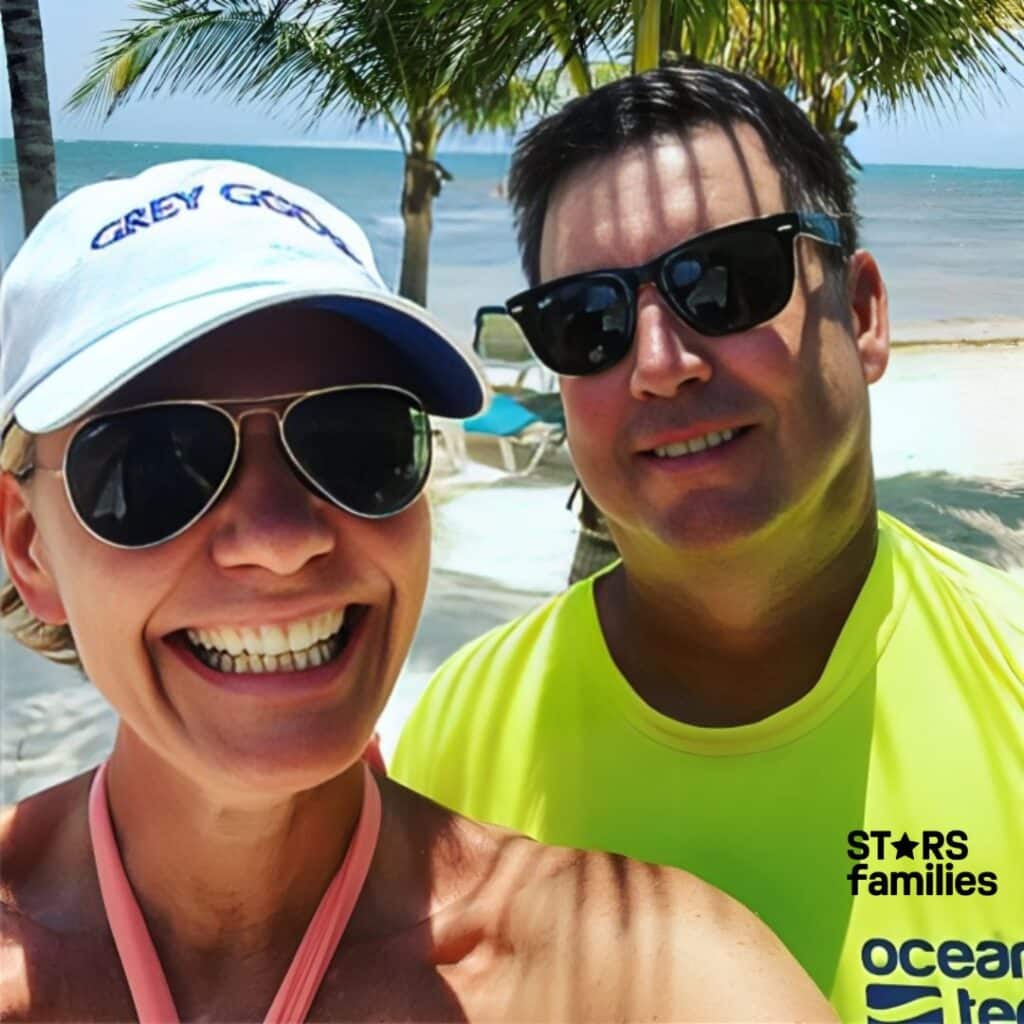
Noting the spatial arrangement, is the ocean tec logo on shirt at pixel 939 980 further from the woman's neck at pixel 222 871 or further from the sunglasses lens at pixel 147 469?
the sunglasses lens at pixel 147 469

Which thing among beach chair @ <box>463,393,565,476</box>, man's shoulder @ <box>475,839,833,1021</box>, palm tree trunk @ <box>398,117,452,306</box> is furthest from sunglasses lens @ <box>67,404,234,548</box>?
Result: beach chair @ <box>463,393,565,476</box>

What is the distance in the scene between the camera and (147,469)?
1027 millimetres

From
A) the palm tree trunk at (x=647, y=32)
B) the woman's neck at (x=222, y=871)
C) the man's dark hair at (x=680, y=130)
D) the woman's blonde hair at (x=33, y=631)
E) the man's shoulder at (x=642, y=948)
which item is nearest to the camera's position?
the man's shoulder at (x=642, y=948)

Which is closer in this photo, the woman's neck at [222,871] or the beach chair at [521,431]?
the woman's neck at [222,871]

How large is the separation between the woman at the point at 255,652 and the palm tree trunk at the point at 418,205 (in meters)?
3.70

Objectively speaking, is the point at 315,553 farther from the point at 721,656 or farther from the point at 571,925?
the point at 721,656

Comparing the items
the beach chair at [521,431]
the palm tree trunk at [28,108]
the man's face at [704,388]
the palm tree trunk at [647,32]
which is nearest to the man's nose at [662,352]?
the man's face at [704,388]

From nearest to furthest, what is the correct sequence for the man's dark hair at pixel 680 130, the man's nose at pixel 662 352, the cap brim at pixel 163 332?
the cap brim at pixel 163 332
the man's nose at pixel 662 352
the man's dark hair at pixel 680 130

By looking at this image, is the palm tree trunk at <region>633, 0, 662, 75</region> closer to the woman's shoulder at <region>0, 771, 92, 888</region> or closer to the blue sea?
the blue sea

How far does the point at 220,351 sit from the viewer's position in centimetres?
106

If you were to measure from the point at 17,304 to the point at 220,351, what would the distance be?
25 centimetres

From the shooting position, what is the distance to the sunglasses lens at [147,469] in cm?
102

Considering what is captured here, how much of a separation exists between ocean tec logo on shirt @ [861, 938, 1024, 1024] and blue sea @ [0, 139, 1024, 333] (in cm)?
105

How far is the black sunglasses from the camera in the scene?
1.59 m
